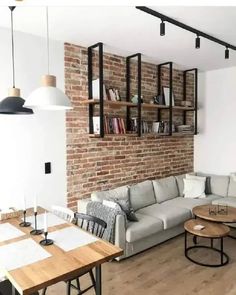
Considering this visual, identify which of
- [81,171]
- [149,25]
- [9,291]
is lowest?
[9,291]

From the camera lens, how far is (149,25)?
298 centimetres

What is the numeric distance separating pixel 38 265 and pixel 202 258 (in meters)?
2.33

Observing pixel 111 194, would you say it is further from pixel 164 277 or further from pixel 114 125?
pixel 164 277

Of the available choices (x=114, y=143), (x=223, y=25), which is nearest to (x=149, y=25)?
(x=223, y=25)

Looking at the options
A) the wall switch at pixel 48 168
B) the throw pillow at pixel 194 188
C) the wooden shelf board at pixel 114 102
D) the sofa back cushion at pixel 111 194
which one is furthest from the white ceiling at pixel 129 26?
the throw pillow at pixel 194 188

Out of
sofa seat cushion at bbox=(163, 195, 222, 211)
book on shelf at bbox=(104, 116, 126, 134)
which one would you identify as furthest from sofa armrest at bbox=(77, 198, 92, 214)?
sofa seat cushion at bbox=(163, 195, 222, 211)

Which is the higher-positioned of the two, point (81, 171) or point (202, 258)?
point (81, 171)

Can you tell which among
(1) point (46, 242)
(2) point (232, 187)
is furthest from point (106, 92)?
(2) point (232, 187)

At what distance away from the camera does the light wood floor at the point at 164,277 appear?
2693 millimetres

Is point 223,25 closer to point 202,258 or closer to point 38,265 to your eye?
point 202,258

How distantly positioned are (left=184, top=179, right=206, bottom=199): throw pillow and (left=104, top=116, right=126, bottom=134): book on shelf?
1.60 m

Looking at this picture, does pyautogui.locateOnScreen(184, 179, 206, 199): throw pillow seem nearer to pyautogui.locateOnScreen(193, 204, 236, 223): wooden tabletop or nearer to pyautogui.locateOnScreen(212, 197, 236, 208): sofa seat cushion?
pyautogui.locateOnScreen(212, 197, 236, 208): sofa seat cushion

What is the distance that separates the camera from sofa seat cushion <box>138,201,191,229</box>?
12.2 ft

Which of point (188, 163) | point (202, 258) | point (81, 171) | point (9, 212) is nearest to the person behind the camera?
point (9, 212)
